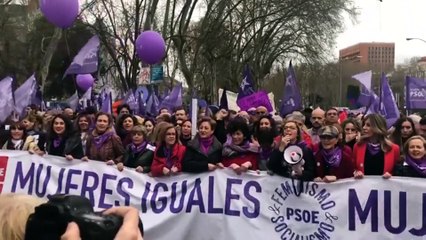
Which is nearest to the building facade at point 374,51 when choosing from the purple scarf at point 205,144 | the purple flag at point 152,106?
the purple flag at point 152,106

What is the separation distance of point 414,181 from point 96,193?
3.01 m

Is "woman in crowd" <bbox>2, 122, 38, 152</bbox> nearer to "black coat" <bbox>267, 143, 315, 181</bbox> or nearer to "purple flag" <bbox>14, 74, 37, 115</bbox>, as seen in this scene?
"purple flag" <bbox>14, 74, 37, 115</bbox>

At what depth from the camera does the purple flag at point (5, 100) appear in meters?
9.08

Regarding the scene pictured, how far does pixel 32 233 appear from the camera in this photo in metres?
1.51

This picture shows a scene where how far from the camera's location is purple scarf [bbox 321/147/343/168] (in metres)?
5.80

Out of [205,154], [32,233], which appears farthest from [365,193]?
[32,233]

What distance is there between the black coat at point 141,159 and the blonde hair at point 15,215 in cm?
463

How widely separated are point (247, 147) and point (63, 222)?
15.9 feet

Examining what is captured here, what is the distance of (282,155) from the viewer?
5.75 metres

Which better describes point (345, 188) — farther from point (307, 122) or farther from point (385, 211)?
point (307, 122)

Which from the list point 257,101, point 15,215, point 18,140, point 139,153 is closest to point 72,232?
point 15,215

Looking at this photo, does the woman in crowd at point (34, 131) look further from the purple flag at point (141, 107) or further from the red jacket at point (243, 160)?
the purple flag at point (141, 107)

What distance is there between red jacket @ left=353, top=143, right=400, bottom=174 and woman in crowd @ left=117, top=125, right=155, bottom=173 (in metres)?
2.03

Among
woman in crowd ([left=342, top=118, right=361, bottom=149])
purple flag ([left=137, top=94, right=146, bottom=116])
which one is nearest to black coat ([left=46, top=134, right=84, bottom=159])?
woman in crowd ([left=342, top=118, right=361, bottom=149])
